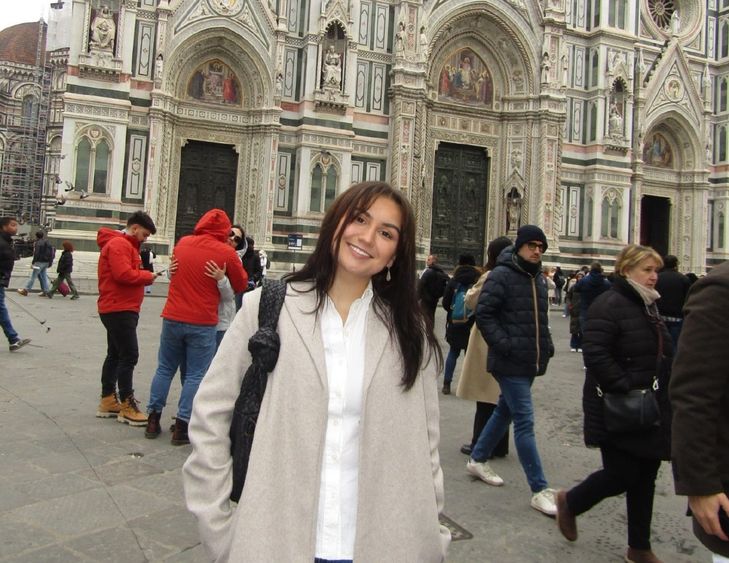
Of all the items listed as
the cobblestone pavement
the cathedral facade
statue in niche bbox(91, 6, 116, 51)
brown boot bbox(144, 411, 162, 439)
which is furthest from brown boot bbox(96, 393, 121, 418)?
statue in niche bbox(91, 6, 116, 51)

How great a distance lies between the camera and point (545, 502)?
387cm

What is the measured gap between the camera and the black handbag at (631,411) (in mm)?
3064

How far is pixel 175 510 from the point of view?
3.60 m

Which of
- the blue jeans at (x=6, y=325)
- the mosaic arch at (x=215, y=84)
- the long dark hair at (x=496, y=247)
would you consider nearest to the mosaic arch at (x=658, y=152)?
the mosaic arch at (x=215, y=84)

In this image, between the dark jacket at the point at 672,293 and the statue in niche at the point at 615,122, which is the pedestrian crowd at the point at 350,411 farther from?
the statue in niche at the point at 615,122

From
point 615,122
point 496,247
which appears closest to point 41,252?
point 496,247

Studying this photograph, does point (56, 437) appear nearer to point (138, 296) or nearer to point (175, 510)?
point (138, 296)

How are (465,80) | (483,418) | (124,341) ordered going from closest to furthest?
1. (483,418)
2. (124,341)
3. (465,80)

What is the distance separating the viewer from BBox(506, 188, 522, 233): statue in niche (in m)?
23.0

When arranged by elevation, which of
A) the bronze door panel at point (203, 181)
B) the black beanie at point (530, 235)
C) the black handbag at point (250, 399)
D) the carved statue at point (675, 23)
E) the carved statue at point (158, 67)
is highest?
the carved statue at point (675, 23)

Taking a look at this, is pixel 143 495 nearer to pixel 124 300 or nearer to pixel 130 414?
pixel 130 414

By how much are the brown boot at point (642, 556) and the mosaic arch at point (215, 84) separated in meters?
19.7

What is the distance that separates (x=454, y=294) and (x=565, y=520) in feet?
14.7

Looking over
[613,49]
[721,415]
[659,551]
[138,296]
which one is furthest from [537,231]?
[613,49]
